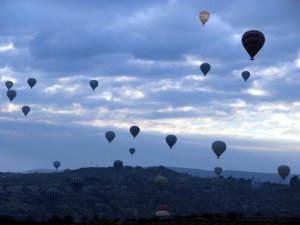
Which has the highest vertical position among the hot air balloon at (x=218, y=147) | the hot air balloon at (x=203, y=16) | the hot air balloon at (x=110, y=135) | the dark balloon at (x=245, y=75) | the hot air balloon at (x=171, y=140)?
the hot air balloon at (x=203, y=16)

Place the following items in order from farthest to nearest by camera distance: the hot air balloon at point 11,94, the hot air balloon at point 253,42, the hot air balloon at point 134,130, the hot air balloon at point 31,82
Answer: the hot air balloon at point 134,130
the hot air balloon at point 11,94
the hot air balloon at point 31,82
the hot air balloon at point 253,42

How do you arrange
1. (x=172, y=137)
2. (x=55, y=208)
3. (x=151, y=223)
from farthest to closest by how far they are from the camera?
1. (x=55, y=208)
2. (x=172, y=137)
3. (x=151, y=223)

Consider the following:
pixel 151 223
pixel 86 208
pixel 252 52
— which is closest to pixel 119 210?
pixel 86 208

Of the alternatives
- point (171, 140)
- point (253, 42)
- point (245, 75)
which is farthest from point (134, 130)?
point (253, 42)

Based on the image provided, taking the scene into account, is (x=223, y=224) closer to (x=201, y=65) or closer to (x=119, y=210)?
(x=201, y=65)

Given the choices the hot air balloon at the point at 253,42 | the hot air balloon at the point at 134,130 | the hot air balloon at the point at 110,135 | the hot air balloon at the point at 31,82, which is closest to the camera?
the hot air balloon at the point at 253,42

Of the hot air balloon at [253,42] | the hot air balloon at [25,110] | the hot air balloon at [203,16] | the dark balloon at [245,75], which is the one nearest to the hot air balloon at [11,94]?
the hot air balloon at [25,110]

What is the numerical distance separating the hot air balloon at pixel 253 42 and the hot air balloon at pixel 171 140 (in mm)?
45084

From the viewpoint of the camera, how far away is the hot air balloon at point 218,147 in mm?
113500

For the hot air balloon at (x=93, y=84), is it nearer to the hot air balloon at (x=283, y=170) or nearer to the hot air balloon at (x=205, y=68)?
the hot air balloon at (x=205, y=68)

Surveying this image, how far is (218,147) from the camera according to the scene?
4560 inches

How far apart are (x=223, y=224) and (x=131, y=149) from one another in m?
139

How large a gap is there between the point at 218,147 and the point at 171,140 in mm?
13004

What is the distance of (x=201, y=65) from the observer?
10494 cm
